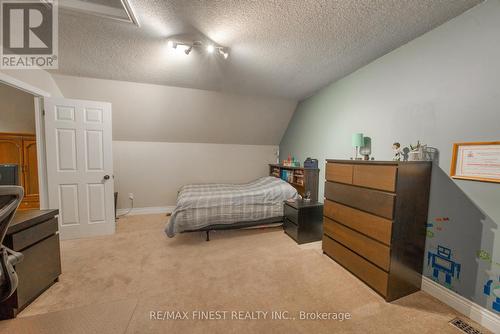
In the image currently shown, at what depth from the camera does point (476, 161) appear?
1.53 meters

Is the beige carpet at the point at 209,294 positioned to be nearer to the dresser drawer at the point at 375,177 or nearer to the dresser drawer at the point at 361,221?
the dresser drawer at the point at 361,221

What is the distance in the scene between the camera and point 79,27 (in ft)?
5.96

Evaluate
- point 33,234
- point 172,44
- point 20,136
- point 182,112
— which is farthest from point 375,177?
point 20,136

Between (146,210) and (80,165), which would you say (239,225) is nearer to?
(146,210)

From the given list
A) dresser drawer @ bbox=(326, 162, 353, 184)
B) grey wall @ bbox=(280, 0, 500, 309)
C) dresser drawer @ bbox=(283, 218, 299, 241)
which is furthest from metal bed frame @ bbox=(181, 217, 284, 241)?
grey wall @ bbox=(280, 0, 500, 309)

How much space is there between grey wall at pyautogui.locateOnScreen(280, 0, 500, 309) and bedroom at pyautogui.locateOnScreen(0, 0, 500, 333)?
0.04 ft

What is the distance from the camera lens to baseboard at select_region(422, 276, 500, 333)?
144 cm

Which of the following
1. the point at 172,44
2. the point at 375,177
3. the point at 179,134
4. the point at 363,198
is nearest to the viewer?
the point at 375,177

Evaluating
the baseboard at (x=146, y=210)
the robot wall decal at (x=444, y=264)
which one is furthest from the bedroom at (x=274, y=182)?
the baseboard at (x=146, y=210)

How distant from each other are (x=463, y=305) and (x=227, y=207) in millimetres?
2688

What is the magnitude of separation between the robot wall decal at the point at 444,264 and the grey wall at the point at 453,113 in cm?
4

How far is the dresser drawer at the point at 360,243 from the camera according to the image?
174 cm

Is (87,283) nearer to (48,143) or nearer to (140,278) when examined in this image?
(140,278)

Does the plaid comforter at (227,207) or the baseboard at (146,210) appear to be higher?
the plaid comforter at (227,207)
